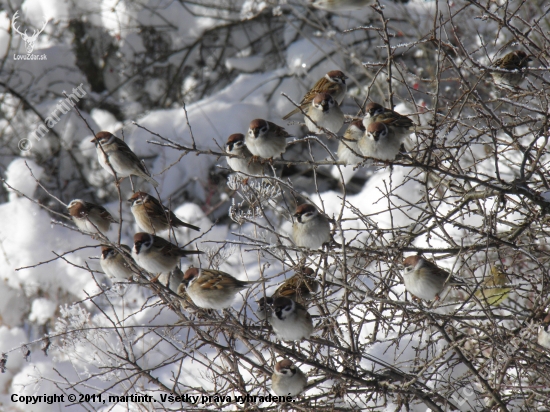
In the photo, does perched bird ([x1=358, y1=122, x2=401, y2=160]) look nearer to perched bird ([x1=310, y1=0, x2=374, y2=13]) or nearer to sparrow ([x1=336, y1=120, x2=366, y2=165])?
sparrow ([x1=336, y1=120, x2=366, y2=165])

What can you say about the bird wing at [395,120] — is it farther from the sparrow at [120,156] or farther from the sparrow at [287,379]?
the sparrow at [120,156]

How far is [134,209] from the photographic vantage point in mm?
3758

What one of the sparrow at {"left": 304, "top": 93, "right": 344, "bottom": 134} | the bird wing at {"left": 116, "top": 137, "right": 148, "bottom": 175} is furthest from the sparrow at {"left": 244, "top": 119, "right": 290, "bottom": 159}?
the bird wing at {"left": 116, "top": 137, "right": 148, "bottom": 175}

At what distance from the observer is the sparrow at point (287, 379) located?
9.40ft

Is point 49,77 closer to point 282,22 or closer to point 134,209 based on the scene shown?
point 282,22

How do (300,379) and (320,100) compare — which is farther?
(320,100)

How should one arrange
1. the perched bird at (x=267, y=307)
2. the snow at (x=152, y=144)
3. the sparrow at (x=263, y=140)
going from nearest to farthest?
1. the perched bird at (x=267, y=307)
2. the sparrow at (x=263, y=140)
3. the snow at (x=152, y=144)

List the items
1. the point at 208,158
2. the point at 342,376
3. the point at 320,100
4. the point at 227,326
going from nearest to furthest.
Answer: the point at 227,326 → the point at 342,376 → the point at 320,100 → the point at 208,158

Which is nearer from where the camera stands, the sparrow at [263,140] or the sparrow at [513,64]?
the sparrow at [263,140]

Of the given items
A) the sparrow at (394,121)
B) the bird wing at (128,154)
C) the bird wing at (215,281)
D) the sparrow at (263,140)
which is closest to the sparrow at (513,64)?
the sparrow at (394,121)

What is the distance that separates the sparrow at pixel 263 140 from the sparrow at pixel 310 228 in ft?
1.60

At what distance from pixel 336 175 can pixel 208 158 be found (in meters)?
1.67

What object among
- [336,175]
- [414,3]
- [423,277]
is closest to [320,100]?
[423,277]

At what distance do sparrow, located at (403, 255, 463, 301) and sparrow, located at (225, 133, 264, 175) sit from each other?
1166mm
